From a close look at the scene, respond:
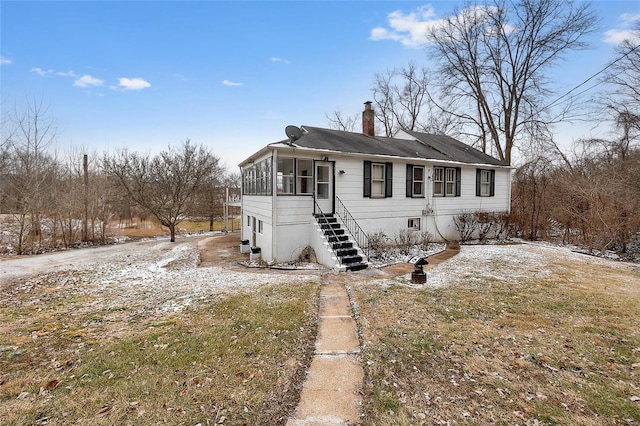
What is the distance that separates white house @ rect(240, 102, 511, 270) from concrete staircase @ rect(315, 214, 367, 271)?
0.10ft

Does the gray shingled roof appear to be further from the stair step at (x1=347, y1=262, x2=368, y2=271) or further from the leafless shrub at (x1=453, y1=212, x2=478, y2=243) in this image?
the stair step at (x1=347, y1=262, x2=368, y2=271)

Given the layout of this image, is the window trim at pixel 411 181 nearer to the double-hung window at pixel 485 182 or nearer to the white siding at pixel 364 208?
the white siding at pixel 364 208

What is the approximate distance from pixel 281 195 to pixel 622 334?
8316mm

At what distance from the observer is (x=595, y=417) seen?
2.77 metres

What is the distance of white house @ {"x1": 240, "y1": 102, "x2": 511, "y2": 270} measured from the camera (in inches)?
380

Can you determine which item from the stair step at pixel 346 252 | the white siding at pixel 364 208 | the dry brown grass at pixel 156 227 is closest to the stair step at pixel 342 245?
the stair step at pixel 346 252

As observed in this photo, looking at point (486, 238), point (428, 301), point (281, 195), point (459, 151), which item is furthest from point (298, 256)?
point (459, 151)

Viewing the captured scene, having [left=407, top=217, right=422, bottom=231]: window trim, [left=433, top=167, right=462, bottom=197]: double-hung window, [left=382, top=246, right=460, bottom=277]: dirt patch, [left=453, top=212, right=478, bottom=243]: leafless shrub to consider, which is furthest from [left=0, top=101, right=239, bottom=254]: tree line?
[left=453, top=212, right=478, bottom=243]: leafless shrub

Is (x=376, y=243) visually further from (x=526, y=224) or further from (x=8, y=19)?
(x=8, y=19)

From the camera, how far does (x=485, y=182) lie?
49.5 ft

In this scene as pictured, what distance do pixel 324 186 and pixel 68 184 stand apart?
639 inches

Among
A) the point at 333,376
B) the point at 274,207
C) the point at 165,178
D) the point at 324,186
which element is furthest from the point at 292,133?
the point at 165,178

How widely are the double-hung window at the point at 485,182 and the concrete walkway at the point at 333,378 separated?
496 inches

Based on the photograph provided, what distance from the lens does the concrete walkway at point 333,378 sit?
2.76m
